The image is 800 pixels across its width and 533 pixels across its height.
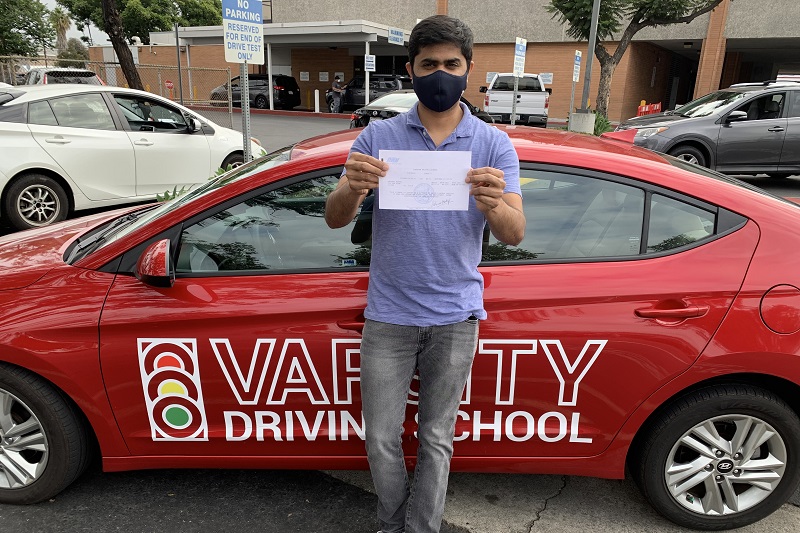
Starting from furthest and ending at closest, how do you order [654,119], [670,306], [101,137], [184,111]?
[654,119], [184,111], [101,137], [670,306]

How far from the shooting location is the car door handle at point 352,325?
2229 mm

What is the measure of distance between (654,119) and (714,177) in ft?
31.1

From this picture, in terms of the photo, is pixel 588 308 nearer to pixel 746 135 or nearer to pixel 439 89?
pixel 439 89

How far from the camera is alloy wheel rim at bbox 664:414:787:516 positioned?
2355mm

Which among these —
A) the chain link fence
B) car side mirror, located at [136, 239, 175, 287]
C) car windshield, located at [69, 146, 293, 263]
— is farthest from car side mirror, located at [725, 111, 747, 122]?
the chain link fence

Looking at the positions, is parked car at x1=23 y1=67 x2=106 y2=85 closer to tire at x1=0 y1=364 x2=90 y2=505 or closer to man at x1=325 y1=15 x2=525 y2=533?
tire at x1=0 y1=364 x2=90 y2=505

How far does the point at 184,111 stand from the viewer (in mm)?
7910

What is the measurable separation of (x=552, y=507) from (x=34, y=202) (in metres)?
6.46

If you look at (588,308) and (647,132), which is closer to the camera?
(588,308)

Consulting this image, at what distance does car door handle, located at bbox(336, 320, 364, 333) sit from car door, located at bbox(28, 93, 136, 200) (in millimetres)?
5964

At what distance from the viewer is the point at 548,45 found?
2844 cm

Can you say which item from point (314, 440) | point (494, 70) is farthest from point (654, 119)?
point (494, 70)

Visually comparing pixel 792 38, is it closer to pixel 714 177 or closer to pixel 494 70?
pixel 494 70

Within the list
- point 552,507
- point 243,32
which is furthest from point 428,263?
point 243,32
